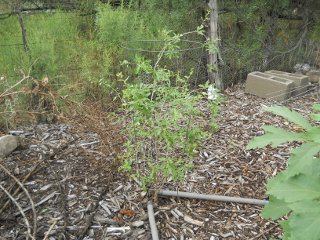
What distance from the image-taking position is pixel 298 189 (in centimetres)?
107

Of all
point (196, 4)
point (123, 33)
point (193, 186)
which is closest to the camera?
point (193, 186)

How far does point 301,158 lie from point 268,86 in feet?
12.5

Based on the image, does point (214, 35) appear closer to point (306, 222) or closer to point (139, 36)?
point (139, 36)

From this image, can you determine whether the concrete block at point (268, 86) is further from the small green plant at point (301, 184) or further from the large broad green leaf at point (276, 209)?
the small green plant at point (301, 184)

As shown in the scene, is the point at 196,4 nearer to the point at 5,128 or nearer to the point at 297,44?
the point at 297,44

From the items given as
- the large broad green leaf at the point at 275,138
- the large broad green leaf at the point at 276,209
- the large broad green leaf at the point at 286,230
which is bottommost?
the large broad green leaf at the point at 286,230

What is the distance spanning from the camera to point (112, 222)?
2346 mm

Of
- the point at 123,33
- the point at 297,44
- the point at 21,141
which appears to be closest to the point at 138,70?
the point at 21,141

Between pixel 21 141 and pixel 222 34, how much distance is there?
153 inches

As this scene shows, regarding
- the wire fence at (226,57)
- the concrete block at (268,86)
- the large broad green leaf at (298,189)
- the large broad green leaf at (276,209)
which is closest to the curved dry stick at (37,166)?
the wire fence at (226,57)

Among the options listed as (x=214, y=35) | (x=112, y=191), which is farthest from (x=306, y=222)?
(x=214, y=35)

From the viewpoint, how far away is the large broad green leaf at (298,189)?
1039 millimetres

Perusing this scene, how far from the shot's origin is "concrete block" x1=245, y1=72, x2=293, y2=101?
4578 mm

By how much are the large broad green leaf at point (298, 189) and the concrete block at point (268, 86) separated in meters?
3.66
